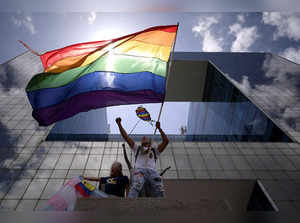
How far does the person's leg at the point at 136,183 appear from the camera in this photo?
12.8 ft

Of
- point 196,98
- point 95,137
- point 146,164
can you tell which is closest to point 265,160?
point 146,164

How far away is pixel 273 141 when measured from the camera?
11.0 m

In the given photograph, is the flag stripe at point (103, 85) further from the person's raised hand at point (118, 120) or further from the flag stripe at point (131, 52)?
the person's raised hand at point (118, 120)

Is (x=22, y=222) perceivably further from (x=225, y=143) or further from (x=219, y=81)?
(x=219, y=81)

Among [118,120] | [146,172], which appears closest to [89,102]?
[118,120]

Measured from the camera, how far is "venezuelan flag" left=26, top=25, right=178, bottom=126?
4508mm

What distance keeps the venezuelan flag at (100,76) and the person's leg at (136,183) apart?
182cm

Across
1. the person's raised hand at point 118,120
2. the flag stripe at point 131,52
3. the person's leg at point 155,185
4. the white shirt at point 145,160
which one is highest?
the flag stripe at point 131,52

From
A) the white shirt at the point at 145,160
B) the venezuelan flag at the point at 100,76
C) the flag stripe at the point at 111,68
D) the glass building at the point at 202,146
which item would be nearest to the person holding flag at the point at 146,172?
the white shirt at the point at 145,160

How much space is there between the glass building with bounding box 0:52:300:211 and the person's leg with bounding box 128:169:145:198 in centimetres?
514

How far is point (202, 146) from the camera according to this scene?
11.2 m

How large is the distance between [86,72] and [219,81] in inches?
634

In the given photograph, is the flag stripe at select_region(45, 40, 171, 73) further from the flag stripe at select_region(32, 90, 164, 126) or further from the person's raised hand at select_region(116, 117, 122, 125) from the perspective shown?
the person's raised hand at select_region(116, 117, 122, 125)

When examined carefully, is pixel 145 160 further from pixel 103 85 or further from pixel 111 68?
pixel 111 68
